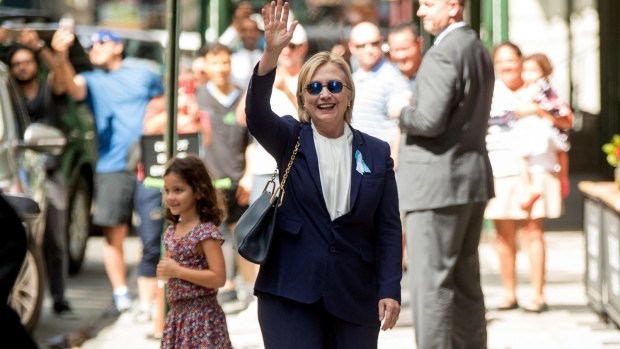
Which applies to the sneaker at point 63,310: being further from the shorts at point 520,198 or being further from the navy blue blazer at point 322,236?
the navy blue blazer at point 322,236

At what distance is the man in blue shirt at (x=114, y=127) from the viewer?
35.7 feet

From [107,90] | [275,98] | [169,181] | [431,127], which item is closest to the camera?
[169,181]

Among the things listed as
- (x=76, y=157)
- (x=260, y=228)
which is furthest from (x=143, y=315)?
(x=260, y=228)

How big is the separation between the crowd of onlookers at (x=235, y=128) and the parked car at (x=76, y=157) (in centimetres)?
112

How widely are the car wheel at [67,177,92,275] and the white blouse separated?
7529mm

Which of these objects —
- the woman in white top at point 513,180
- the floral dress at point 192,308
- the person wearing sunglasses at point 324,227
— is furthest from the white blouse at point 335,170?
the woman in white top at point 513,180

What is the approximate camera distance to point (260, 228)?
5664 millimetres

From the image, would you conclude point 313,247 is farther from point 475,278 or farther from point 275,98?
point 275,98

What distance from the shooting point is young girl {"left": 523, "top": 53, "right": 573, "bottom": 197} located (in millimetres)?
10602

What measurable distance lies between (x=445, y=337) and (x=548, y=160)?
3.24 metres

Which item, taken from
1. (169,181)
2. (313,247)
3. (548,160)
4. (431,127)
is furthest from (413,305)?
(548,160)

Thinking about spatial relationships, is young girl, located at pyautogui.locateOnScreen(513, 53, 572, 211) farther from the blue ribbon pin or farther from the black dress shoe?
the blue ribbon pin

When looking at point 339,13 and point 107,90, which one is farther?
point 339,13

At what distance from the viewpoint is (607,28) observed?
20.6 metres
